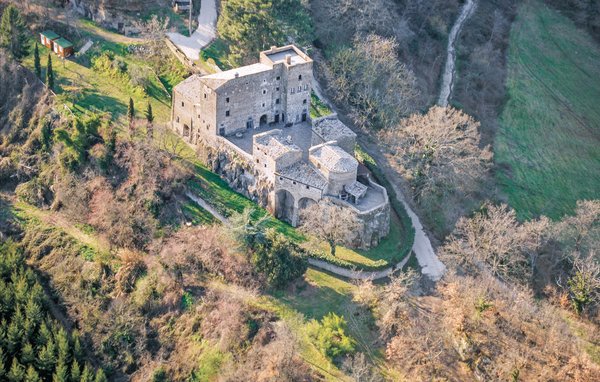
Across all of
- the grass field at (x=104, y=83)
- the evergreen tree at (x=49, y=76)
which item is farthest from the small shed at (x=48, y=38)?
the evergreen tree at (x=49, y=76)

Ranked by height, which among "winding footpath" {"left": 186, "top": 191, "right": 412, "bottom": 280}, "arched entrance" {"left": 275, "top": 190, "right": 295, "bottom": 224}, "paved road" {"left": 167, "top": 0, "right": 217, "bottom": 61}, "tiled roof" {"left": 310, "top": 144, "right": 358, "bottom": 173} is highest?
"paved road" {"left": 167, "top": 0, "right": 217, "bottom": 61}

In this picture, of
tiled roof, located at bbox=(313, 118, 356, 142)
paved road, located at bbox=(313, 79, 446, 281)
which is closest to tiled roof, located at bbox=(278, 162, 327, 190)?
tiled roof, located at bbox=(313, 118, 356, 142)

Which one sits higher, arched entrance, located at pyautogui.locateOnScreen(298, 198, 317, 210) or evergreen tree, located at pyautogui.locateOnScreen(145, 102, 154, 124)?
evergreen tree, located at pyautogui.locateOnScreen(145, 102, 154, 124)

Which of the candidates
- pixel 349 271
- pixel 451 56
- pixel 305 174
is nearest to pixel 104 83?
pixel 305 174

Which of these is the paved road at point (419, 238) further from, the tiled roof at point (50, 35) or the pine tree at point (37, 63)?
the tiled roof at point (50, 35)

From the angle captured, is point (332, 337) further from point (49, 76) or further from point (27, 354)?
point (49, 76)

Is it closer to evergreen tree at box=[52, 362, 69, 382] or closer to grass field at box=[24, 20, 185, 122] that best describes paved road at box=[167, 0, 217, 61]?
grass field at box=[24, 20, 185, 122]

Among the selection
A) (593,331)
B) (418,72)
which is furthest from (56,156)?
(593,331)
